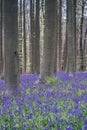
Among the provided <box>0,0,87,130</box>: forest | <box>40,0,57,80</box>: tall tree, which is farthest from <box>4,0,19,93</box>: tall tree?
<box>40,0,57,80</box>: tall tree

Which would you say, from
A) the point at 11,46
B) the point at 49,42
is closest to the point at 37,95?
the point at 11,46

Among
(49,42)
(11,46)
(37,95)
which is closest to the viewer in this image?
(37,95)

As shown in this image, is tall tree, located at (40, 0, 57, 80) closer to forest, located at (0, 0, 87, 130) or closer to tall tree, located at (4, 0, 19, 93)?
forest, located at (0, 0, 87, 130)

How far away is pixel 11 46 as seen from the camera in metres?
8.34

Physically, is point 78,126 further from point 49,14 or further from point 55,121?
point 49,14

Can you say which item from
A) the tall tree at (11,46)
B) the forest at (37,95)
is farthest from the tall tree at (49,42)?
the tall tree at (11,46)

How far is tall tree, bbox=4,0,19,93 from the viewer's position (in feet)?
27.3

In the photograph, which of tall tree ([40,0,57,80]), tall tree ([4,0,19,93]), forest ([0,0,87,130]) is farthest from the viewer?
tall tree ([40,0,57,80])

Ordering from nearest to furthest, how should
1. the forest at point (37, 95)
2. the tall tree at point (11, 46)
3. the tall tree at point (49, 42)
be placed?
the forest at point (37, 95), the tall tree at point (11, 46), the tall tree at point (49, 42)

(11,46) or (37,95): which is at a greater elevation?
(11,46)

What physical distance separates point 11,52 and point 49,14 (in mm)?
4407

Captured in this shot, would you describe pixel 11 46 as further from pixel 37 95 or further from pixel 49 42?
pixel 49 42

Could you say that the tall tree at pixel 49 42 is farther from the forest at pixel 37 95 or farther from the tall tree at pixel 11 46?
the tall tree at pixel 11 46

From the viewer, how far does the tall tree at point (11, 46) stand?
8.31 meters
